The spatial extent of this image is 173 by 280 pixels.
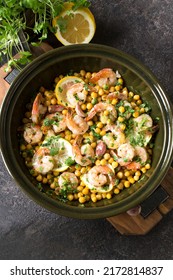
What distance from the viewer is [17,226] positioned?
129 inches

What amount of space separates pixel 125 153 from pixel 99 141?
0.22 meters

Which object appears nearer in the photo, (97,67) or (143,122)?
(143,122)

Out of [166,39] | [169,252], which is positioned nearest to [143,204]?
[169,252]

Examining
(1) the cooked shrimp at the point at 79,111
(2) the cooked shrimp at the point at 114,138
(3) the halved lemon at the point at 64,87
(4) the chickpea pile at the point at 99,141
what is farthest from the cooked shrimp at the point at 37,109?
(2) the cooked shrimp at the point at 114,138

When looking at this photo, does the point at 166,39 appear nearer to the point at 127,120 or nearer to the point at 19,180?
the point at 127,120

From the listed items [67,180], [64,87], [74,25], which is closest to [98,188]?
[67,180]

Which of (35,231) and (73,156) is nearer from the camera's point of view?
(73,156)

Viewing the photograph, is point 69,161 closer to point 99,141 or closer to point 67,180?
point 67,180

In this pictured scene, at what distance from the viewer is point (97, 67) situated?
10.0 feet

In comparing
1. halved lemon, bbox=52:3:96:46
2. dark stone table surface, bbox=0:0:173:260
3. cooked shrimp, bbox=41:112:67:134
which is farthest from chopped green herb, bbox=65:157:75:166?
halved lemon, bbox=52:3:96:46

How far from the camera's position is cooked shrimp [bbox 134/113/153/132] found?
292 cm

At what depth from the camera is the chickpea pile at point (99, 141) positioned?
9.53 ft

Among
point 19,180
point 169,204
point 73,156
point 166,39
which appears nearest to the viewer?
point 19,180
